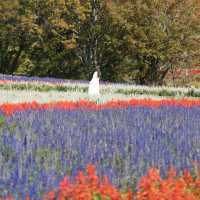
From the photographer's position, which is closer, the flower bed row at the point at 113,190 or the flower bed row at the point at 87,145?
the flower bed row at the point at 113,190

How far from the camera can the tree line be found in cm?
3712

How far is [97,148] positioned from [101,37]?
33.9 meters

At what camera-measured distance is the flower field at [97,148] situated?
17.5 feet

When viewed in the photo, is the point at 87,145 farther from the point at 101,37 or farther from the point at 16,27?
the point at 16,27

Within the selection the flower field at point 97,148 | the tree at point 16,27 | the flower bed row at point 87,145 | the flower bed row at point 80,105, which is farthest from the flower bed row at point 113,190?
the tree at point 16,27

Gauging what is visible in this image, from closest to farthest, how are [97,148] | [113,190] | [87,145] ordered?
1. [113,190]
2. [97,148]
3. [87,145]

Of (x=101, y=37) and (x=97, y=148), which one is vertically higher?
(x=97, y=148)

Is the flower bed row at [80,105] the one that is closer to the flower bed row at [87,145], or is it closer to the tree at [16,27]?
the flower bed row at [87,145]

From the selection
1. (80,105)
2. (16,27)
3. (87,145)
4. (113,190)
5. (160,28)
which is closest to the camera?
(113,190)

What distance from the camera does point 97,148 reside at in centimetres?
713

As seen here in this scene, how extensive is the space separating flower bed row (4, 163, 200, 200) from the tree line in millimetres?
31387

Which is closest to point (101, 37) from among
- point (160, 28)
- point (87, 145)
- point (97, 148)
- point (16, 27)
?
point (160, 28)

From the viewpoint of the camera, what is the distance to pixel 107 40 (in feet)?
131

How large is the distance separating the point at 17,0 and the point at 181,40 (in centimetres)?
1144
